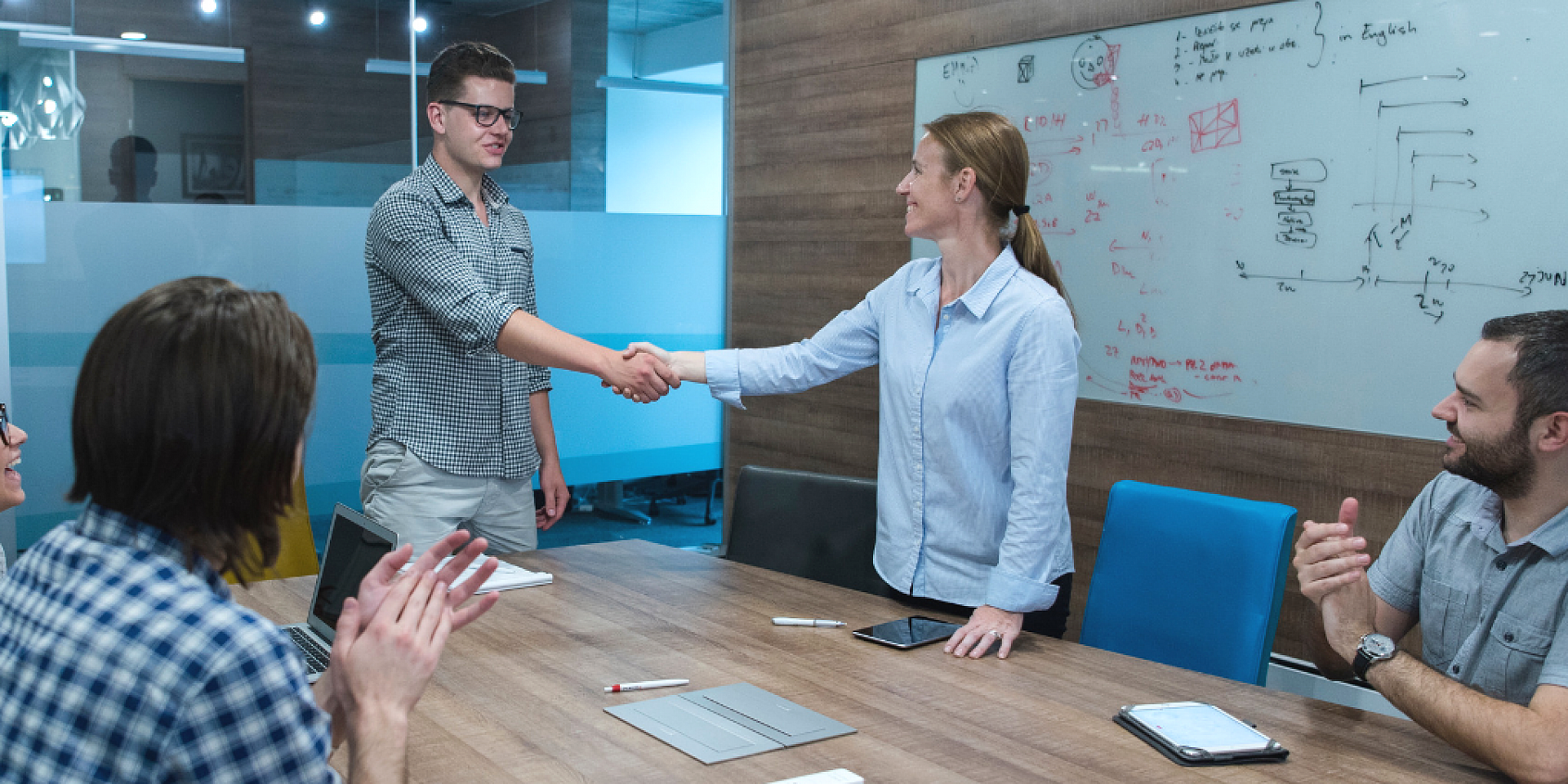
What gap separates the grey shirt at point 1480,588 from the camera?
1731 millimetres

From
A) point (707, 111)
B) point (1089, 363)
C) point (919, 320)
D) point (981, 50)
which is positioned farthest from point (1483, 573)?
point (707, 111)

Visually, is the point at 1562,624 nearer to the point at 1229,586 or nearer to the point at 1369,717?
the point at 1369,717

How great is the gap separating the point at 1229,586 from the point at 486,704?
1323mm

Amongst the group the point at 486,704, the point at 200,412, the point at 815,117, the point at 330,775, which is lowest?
the point at 486,704

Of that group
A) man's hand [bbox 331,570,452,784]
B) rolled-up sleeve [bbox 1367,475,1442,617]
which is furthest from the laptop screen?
rolled-up sleeve [bbox 1367,475,1442,617]

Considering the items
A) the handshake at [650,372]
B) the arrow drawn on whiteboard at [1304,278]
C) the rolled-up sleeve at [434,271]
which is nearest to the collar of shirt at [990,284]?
the handshake at [650,372]

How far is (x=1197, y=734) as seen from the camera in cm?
164

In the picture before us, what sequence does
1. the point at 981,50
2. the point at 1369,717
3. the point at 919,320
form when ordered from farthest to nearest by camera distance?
the point at 981,50
the point at 919,320
the point at 1369,717

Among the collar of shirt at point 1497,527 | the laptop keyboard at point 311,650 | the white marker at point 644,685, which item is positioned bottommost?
the laptop keyboard at point 311,650

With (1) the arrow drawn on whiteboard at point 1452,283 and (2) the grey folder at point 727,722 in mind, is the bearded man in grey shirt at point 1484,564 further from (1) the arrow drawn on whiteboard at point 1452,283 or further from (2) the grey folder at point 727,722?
(1) the arrow drawn on whiteboard at point 1452,283

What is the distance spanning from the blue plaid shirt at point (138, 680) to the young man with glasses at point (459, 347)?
65.8 inches

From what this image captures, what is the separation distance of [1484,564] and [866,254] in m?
3.26

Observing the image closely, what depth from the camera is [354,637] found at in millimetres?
1391

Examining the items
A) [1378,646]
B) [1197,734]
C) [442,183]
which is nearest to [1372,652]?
[1378,646]
